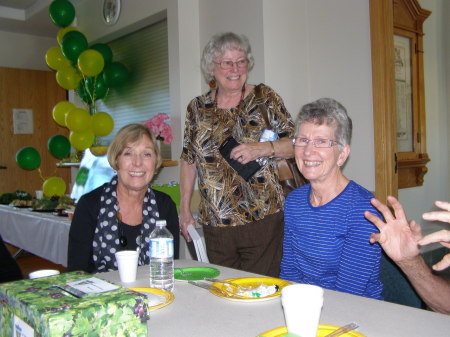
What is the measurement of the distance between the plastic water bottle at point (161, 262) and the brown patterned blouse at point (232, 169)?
0.73 metres

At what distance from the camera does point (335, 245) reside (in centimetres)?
154

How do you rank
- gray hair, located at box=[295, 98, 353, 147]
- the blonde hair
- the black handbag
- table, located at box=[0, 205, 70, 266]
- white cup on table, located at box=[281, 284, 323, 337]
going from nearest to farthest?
1. white cup on table, located at box=[281, 284, 323, 337]
2. gray hair, located at box=[295, 98, 353, 147]
3. the blonde hair
4. the black handbag
5. table, located at box=[0, 205, 70, 266]

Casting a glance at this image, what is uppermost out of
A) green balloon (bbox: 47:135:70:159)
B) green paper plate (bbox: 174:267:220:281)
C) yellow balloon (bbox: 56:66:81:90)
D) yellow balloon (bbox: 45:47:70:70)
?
yellow balloon (bbox: 45:47:70:70)

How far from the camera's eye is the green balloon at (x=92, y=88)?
4828 millimetres

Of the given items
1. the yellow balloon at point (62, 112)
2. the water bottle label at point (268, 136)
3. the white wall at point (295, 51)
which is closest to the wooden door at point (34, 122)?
the yellow balloon at point (62, 112)

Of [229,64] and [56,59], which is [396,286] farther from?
[56,59]

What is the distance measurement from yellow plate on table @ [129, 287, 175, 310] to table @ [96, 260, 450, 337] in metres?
0.01

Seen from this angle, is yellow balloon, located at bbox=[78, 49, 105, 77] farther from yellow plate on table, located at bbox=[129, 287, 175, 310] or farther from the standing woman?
yellow plate on table, located at bbox=[129, 287, 175, 310]

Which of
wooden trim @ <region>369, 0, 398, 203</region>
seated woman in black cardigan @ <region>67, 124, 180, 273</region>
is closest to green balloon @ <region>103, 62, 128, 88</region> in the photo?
wooden trim @ <region>369, 0, 398, 203</region>

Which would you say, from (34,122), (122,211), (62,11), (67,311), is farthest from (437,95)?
(34,122)

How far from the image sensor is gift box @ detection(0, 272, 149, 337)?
74 centimetres

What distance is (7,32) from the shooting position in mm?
6875

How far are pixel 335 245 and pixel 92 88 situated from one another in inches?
156

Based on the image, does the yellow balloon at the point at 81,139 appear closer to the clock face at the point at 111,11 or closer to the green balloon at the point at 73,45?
the green balloon at the point at 73,45
